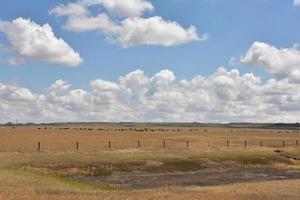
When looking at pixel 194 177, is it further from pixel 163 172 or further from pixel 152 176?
pixel 163 172

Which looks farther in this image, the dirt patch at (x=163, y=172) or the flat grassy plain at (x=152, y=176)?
the dirt patch at (x=163, y=172)

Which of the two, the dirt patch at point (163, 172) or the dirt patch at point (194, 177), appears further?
the dirt patch at point (163, 172)

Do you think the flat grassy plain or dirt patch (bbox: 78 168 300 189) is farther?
dirt patch (bbox: 78 168 300 189)

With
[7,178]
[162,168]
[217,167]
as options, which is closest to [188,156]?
[217,167]

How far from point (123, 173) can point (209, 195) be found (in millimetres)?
23898

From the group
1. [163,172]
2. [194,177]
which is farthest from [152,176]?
[163,172]

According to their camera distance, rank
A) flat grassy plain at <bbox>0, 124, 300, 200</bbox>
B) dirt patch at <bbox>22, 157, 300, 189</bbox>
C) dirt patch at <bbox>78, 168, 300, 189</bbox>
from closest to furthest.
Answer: flat grassy plain at <bbox>0, 124, 300, 200</bbox> → dirt patch at <bbox>78, 168, 300, 189</bbox> → dirt patch at <bbox>22, 157, 300, 189</bbox>

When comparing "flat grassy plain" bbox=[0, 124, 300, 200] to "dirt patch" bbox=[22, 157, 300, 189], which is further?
"dirt patch" bbox=[22, 157, 300, 189]

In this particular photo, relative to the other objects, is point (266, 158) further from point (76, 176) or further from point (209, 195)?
point (209, 195)

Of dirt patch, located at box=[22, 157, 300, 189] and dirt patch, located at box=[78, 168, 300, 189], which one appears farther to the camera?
dirt patch, located at box=[22, 157, 300, 189]

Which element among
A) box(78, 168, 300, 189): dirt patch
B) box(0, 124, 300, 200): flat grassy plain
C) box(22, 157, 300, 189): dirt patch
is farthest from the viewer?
box(22, 157, 300, 189): dirt patch

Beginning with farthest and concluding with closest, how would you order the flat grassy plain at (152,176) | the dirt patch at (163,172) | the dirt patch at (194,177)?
the dirt patch at (163,172) < the dirt patch at (194,177) < the flat grassy plain at (152,176)

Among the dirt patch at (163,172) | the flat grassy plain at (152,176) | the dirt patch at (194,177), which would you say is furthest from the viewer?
the dirt patch at (163,172)

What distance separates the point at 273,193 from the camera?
1297 inches
